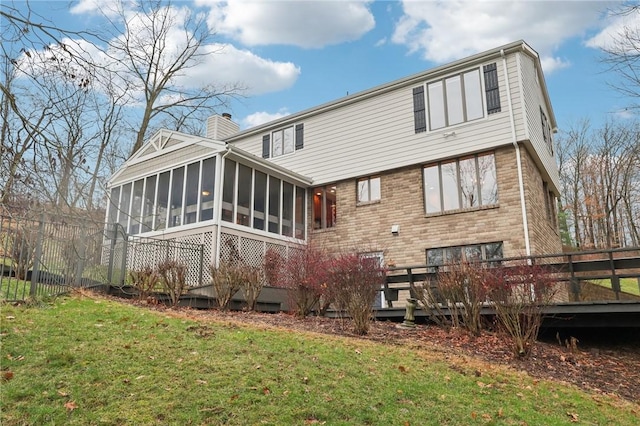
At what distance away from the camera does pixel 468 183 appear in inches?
516

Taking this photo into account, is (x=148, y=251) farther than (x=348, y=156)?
No

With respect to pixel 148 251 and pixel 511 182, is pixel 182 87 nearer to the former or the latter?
pixel 148 251

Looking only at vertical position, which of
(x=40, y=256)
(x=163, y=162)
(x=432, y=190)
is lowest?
(x=40, y=256)

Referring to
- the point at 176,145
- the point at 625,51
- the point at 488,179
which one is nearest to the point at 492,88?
the point at 488,179

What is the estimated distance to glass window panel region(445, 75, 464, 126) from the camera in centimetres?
1343

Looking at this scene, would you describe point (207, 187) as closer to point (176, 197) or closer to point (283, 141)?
point (176, 197)

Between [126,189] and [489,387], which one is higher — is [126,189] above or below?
above

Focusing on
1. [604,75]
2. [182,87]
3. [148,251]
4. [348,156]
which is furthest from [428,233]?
[182,87]

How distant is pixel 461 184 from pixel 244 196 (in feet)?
22.3

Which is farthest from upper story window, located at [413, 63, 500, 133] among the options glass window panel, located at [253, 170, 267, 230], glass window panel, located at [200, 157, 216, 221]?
glass window panel, located at [200, 157, 216, 221]

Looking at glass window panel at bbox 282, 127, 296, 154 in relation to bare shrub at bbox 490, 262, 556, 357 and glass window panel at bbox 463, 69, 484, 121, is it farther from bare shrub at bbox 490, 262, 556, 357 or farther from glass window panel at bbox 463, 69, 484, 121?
bare shrub at bbox 490, 262, 556, 357

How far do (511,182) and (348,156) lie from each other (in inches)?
222

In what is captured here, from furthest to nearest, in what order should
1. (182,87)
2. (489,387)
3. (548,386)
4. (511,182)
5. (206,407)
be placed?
(182,87), (511,182), (548,386), (489,387), (206,407)

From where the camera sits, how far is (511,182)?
1230cm
